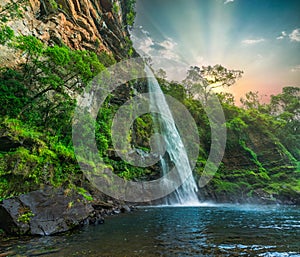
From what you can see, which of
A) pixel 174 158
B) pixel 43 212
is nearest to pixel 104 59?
pixel 174 158

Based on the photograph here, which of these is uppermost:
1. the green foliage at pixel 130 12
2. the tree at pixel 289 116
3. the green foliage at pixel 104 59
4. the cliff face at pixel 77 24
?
the green foliage at pixel 130 12

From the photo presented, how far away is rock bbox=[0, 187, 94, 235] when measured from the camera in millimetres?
5664

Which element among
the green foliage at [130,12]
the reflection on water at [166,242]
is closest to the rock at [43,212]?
the reflection on water at [166,242]

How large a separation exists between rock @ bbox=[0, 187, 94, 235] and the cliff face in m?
10.3

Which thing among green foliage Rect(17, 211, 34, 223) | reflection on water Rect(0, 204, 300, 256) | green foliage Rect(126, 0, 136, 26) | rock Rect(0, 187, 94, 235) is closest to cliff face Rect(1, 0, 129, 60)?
green foliage Rect(126, 0, 136, 26)

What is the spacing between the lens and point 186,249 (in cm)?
472

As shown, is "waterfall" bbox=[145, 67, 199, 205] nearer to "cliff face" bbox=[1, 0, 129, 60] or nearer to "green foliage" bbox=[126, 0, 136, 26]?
"cliff face" bbox=[1, 0, 129, 60]

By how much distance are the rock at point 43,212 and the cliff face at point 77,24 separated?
10317 mm

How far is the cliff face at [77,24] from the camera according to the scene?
14117mm

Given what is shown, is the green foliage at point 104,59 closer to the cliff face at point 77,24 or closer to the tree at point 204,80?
the cliff face at point 77,24

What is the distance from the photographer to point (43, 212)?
246 inches

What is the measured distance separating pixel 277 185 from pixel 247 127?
9.92 meters

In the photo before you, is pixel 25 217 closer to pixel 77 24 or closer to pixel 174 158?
pixel 174 158

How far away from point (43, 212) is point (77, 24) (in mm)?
16706
